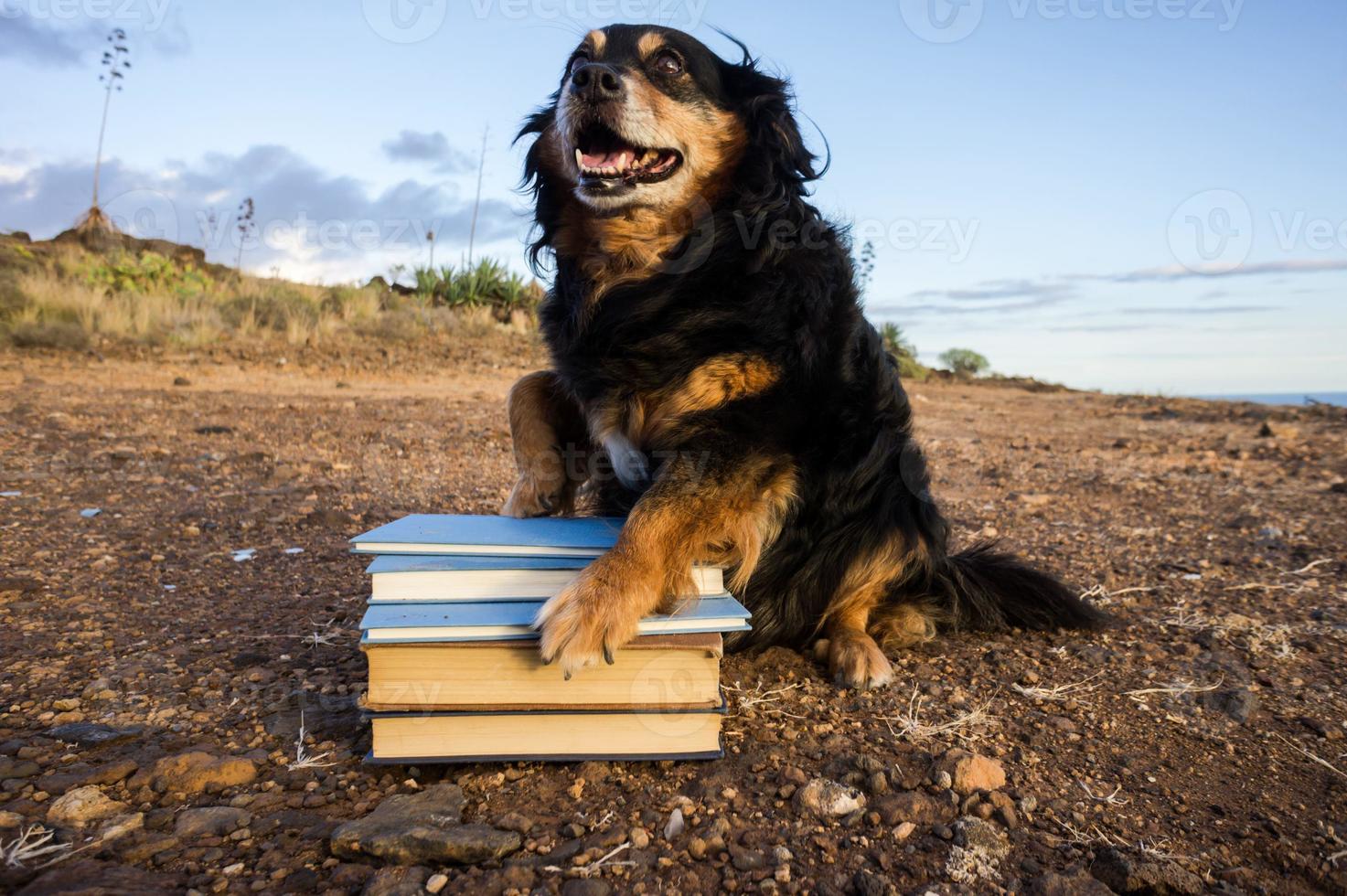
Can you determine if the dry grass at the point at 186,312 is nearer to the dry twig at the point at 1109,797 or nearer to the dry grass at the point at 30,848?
the dry grass at the point at 30,848

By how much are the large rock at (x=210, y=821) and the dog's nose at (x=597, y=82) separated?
7.80ft

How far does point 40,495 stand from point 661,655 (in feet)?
13.2

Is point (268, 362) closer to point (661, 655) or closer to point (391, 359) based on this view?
point (391, 359)

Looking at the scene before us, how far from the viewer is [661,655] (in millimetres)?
2174

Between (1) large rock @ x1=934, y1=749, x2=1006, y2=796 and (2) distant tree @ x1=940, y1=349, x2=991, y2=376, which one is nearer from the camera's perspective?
(1) large rock @ x1=934, y1=749, x2=1006, y2=796

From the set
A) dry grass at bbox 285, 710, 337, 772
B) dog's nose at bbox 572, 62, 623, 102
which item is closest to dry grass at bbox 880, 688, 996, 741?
dry grass at bbox 285, 710, 337, 772

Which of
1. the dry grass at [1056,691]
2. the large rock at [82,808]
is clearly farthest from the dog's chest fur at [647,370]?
the large rock at [82,808]

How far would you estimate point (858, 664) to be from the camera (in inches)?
106

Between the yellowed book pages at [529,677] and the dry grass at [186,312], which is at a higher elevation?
the dry grass at [186,312]

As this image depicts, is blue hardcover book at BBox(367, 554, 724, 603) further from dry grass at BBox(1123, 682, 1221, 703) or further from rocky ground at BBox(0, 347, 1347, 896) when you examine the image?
dry grass at BBox(1123, 682, 1221, 703)

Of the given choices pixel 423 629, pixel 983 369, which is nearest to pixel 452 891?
pixel 423 629

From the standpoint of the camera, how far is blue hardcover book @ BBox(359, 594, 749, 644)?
6.54 ft

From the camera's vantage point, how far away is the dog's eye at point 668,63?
310 centimetres

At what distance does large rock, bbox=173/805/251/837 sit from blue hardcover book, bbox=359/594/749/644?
426 millimetres
